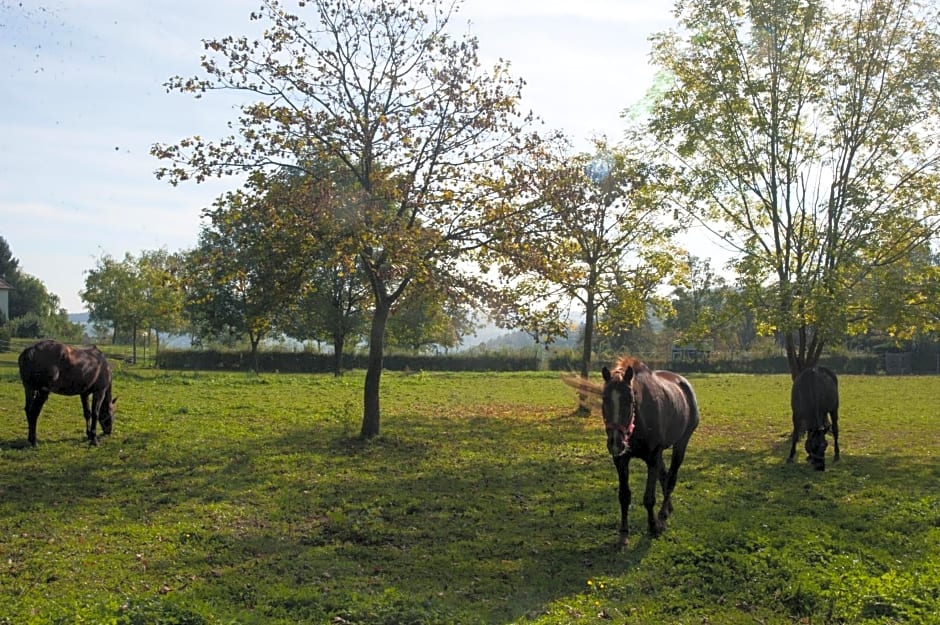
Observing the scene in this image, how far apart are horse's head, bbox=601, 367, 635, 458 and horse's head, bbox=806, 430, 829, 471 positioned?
7.17 metres

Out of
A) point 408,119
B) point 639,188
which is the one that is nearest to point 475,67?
point 408,119

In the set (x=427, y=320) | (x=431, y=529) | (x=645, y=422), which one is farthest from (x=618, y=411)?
(x=427, y=320)

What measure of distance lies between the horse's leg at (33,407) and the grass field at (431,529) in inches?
18.5

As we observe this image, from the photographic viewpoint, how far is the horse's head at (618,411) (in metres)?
7.57

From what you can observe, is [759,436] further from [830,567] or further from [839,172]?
[830,567]

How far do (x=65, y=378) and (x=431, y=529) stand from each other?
8.26m

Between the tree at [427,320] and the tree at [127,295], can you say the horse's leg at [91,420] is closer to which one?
the tree at [427,320]

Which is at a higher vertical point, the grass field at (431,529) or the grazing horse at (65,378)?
the grazing horse at (65,378)

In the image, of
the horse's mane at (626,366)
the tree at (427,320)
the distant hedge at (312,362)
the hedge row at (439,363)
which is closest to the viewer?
the horse's mane at (626,366)

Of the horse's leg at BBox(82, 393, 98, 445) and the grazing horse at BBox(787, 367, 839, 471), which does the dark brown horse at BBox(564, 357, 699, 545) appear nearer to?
the grazing horse at BBox(787, 367, 839, 471)

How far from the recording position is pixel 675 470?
964 centimetres

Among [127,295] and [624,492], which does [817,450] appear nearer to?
[624,492]

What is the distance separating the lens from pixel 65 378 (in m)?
13.2

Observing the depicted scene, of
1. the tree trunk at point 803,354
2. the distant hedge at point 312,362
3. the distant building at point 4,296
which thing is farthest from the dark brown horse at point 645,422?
the distant building at point 4,296
